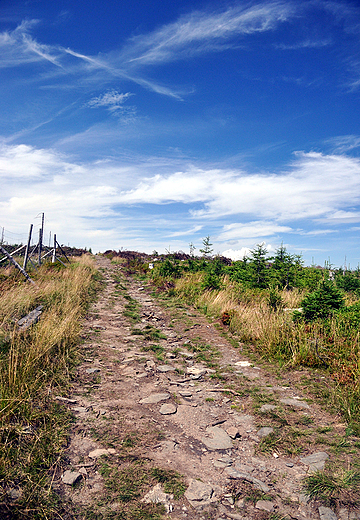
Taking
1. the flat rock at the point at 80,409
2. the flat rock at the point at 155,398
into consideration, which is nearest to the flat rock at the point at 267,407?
the flat rock at the point at 155,398

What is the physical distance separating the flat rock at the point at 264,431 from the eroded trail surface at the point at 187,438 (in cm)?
1

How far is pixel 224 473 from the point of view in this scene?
3252 mm

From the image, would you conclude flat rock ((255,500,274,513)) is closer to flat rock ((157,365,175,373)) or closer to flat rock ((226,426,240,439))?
flat rock ((226,426,240,439))

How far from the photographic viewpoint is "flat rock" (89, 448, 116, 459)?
332 cm

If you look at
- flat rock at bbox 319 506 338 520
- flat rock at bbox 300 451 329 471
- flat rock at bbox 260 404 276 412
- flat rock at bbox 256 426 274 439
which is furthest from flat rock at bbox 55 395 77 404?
flat rock at bbox 319 506 338 520

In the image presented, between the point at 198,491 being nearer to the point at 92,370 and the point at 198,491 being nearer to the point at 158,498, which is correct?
the point at 158,498

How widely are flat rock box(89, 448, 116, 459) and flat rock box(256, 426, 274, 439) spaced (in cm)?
189

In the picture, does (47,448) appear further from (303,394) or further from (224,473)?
(303,394)

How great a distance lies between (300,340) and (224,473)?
3.82 m

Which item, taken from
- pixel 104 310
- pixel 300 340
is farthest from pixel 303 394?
pixel 104 310

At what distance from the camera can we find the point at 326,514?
271cm

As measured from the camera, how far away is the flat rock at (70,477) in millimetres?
2938

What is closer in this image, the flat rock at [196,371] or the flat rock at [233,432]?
the flat rock at [233,432]

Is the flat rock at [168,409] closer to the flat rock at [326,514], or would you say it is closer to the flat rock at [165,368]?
the flat rock at [165,368]
